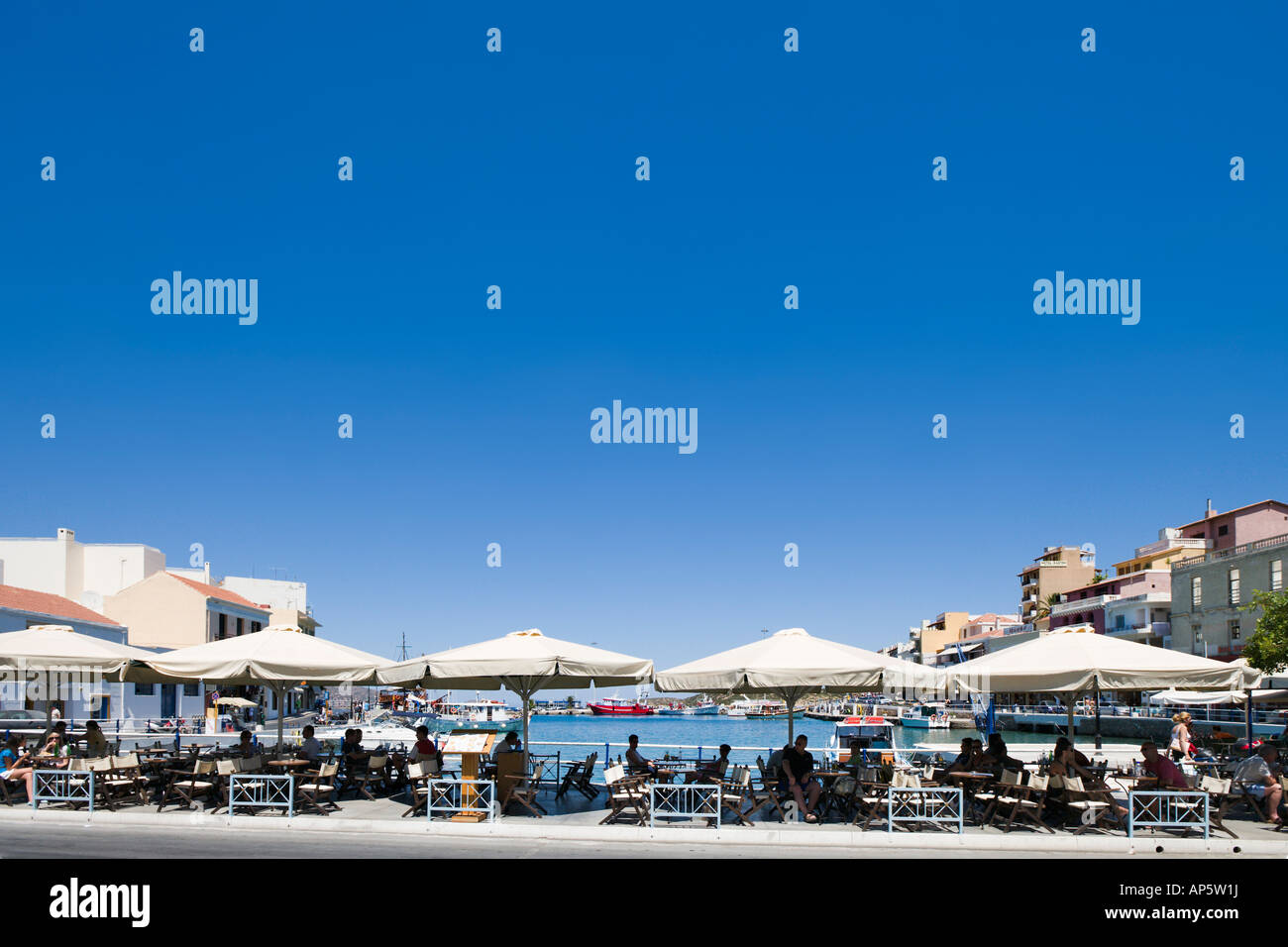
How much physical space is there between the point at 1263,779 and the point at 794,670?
24.7ft

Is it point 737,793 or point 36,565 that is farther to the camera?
point 36,565

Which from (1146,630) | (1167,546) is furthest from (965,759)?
(1167,546)

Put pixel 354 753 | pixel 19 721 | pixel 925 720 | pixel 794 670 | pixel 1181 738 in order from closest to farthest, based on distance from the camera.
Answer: pixel 794 670 → pixel 354 753 → pixel 1181 738 → pixel 19 721 → pixel 925 720

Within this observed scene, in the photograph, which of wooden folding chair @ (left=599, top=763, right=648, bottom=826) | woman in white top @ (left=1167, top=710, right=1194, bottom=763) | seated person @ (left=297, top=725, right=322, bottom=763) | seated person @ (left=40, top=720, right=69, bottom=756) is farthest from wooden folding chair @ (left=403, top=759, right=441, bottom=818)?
woman in white top @ (left=1167, top=710, right=1194, bottom=763)

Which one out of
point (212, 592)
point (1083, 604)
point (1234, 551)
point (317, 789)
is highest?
point (1234, 551)

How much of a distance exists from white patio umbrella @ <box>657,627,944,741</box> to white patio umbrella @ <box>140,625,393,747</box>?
4833 mm

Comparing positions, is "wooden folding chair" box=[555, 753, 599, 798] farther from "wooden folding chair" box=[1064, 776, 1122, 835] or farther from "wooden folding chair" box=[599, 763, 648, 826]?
"wooden folding chair" box=[1064, 776, 1122, 835]

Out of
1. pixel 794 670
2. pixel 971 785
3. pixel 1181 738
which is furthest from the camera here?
pixel 1181 738

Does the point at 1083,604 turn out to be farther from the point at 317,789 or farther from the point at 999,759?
the point at 317,789

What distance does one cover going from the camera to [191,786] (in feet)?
46.8

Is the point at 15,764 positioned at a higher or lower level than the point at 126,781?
higher

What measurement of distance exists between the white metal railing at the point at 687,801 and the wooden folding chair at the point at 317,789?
4.79m
